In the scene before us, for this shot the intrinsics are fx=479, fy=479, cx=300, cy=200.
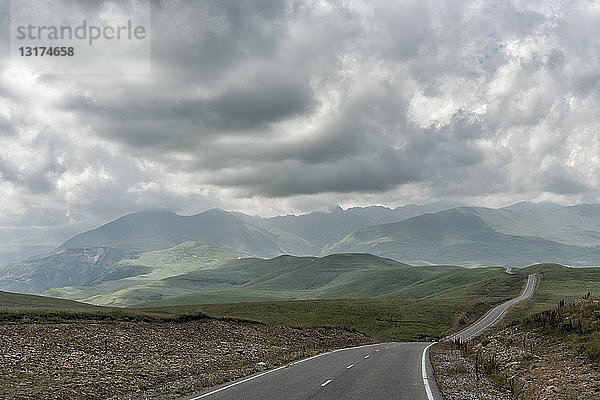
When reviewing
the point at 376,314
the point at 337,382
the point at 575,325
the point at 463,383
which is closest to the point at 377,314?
the point at 376,314

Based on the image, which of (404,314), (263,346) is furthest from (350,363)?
(404,314)

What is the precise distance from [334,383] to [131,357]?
14453 mm

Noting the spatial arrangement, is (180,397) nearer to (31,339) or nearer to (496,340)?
(31,339)

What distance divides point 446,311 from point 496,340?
201ft

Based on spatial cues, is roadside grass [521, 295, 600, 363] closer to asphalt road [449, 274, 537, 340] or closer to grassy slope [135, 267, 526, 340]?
asphalt road [449, 274, 537, 340]

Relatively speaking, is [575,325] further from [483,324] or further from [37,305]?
[37,305]

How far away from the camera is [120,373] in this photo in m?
26.0

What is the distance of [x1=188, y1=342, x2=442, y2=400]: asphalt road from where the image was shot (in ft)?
68.6

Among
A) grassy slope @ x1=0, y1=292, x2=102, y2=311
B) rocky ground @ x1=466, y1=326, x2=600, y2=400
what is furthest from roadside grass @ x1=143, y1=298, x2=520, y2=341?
rocky ground @ x1=466, y1=326, x2=600, y2=400

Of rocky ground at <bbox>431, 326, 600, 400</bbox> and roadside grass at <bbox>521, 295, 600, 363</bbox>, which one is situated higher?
roadside grass at <bbox>521, 295, 600, 363</bbox>

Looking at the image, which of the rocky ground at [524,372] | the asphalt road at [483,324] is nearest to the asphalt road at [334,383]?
the rocky ground at [524,372]

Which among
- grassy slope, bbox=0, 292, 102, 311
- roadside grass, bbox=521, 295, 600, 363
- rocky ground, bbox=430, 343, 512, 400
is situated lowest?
rocky ground, bbox=430, 343, 512, 400

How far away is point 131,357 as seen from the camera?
31.1 metres

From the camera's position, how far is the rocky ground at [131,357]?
73.3 feet
